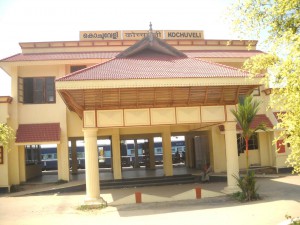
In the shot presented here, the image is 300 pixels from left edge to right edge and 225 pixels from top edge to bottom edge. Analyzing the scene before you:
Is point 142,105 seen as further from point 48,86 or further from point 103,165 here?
point 103,165

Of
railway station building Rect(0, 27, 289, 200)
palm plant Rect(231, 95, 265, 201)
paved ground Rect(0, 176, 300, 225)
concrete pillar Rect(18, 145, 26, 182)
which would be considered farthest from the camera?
concrete pillar Rect(18, 145, 26, 182)

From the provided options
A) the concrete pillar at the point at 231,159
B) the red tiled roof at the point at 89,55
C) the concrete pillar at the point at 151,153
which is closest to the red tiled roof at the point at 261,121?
the red tiled roof at the point at 89,55

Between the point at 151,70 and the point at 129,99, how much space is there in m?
1.44

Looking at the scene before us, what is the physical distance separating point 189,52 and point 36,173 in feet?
44.0

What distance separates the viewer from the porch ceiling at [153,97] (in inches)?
482

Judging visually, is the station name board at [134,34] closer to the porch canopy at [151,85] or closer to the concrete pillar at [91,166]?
the porch canopy at [151,85]

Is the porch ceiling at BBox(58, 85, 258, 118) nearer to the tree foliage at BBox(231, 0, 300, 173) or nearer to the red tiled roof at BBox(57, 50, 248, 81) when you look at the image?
the red tiled roof at BBox(57, 50, 248, 81)

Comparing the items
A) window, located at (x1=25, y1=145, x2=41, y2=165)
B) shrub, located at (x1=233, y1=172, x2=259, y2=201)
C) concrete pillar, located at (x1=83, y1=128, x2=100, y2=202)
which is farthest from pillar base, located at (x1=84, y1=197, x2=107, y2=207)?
window, located at (x1=25, y1=145, x2=41, y2=165)

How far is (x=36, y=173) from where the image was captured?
22969mm

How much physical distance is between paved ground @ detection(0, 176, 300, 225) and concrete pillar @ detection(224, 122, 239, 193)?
61cm

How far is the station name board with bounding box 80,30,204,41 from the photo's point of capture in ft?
75.5

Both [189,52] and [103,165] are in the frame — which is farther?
[103,165]

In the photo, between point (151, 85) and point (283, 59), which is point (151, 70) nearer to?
point (151, 85)

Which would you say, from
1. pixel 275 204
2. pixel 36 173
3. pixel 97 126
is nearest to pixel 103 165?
pixel 36 173
